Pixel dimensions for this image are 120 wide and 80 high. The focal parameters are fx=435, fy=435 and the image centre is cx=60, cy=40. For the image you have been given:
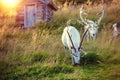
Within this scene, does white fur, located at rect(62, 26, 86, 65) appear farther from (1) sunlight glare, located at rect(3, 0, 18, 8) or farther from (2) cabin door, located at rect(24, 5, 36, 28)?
(1) sunlight glare, located at rect(3, 0, 18, 8)

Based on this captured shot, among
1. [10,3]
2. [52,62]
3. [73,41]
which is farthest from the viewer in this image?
[10,3]

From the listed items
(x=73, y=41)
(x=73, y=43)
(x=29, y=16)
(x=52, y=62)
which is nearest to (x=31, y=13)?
(x=29, y=16)

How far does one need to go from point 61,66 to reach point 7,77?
1.71 meters

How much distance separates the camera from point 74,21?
2606cm

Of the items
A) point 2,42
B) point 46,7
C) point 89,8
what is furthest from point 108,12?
point 2,42

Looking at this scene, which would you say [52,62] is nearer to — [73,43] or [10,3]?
[73,43]

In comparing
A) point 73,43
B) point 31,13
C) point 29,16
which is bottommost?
point 29,16

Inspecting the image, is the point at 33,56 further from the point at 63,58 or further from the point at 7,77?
the point at 7,77

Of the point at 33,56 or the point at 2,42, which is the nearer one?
the point at 33,56

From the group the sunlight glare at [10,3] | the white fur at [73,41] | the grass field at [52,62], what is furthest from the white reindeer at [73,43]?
the sunlight glare at [10,3]

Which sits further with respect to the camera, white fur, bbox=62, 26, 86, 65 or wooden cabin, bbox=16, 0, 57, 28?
wooden cabin, bbox=16, 0, 57, 28

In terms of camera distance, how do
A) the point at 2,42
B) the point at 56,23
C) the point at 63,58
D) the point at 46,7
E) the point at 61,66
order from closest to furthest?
the point at 61,66 → the point at 63,58 → the point at 2,42 → the point at 56,23 → the point at 46,7

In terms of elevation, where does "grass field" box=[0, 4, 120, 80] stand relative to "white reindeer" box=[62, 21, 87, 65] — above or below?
below

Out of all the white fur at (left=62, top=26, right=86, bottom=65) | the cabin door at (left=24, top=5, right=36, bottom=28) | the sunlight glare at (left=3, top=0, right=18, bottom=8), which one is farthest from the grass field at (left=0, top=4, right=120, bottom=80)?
the sunlight glare at (left=3, top=0, right=18, bottom=8)
